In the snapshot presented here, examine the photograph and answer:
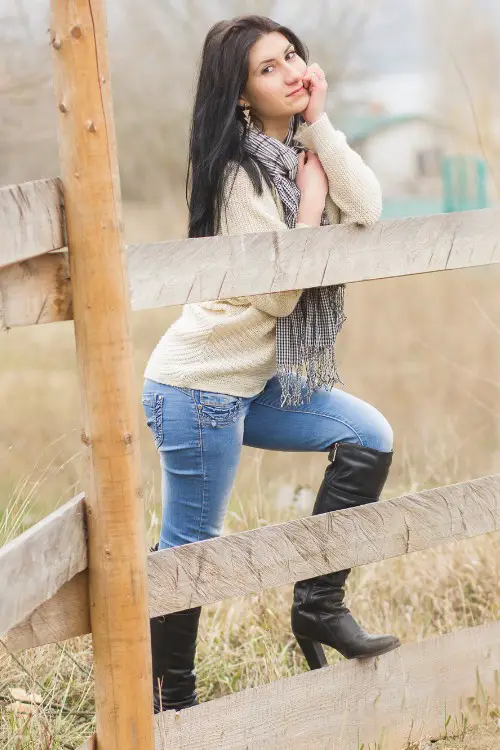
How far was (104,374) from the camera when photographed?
5.69 ft

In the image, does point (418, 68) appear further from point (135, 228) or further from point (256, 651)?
point (256, 651)

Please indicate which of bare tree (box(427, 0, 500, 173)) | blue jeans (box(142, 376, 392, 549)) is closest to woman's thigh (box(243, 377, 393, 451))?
→ blue jeans (box(142, 376, 392, 549))

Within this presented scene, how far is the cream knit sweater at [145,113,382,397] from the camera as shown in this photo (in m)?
2.12

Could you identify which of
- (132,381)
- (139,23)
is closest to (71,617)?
(132,381)

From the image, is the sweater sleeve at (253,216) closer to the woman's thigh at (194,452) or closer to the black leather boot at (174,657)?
the woman's thigh at (194,452)

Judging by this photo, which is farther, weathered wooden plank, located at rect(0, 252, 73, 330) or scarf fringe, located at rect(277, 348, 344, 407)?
scarf fringe, located at rect(277, 348, 344, 407)

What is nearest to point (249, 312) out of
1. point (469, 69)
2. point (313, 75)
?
point (313, 75)

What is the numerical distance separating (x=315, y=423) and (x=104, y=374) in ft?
2.16

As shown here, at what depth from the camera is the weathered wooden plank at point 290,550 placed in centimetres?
184

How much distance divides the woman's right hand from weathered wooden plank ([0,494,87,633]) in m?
0.77

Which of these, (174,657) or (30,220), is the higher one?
(30,220)

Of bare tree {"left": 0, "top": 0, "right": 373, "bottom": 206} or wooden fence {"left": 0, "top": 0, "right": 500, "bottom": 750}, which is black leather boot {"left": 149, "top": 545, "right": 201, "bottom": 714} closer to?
wooden fence {"left": 0, "top": 0, "right": 500, "bottom": 750}

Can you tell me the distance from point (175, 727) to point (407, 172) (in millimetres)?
7726

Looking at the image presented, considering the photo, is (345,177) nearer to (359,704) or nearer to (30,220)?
(30,220)
